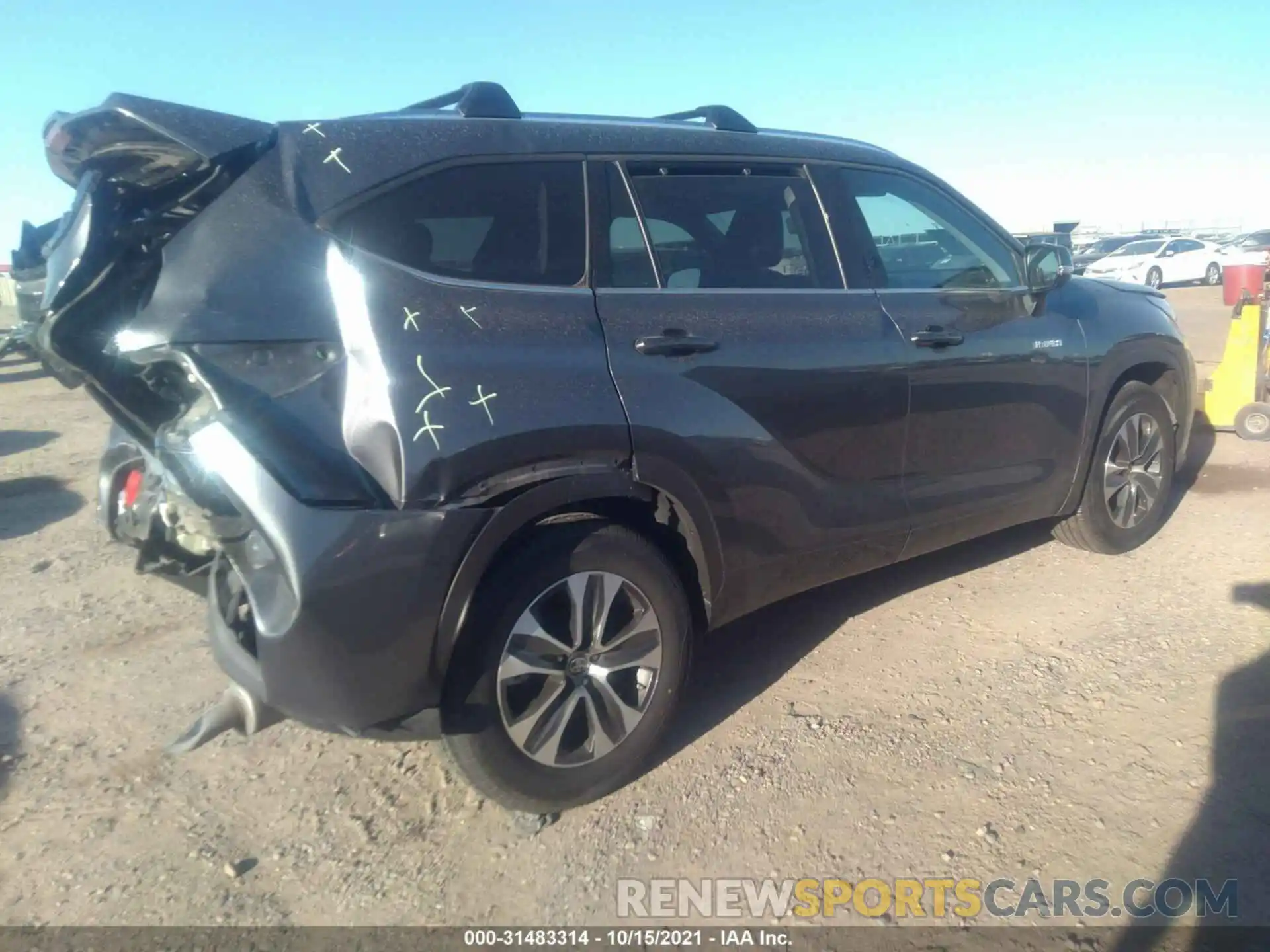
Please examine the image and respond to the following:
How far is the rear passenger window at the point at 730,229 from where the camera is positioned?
126 inches

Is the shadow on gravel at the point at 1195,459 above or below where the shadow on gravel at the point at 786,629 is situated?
above

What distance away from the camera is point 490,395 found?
8.71 ft

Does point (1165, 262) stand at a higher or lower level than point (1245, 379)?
lower

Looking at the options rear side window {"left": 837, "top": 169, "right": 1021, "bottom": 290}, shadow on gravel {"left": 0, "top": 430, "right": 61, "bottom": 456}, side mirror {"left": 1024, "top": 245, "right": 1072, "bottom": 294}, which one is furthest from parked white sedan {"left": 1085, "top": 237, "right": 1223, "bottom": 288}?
shadow on gravel {"left": 0, "top": 430, "right": 61, "bottom": 456}

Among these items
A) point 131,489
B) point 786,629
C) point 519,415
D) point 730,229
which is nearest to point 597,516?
point 519,415

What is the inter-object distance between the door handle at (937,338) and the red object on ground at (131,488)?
9.68 ft

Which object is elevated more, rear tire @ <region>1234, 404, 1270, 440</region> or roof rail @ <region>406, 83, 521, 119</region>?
roof rail @ <region>406, 83, 521, 119</region>

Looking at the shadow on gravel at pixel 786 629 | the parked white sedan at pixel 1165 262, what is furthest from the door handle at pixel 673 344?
the parked white sedan at pixel 1165 262

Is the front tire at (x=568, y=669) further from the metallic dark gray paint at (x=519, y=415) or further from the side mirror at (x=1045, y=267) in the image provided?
the side mirror at (x=1045, y=267)

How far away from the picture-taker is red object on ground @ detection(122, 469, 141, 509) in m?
3.46

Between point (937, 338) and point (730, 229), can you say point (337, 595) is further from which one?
point (937, 338)

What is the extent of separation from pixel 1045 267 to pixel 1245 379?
389cm

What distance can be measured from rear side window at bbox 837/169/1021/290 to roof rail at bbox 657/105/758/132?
0.44 meters

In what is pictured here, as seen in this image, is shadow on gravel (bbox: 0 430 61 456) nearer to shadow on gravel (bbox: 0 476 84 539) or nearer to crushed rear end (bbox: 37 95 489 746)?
shadow on gravel (bbox: 0 476 84 539)
